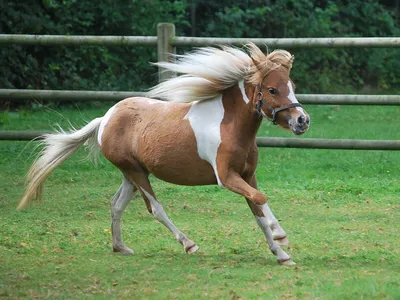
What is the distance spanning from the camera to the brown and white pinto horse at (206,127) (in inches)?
261

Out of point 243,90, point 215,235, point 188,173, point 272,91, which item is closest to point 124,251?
point 188,173

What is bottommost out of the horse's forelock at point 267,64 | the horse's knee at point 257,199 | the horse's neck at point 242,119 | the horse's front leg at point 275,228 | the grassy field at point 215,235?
the grassy field at point 215,235

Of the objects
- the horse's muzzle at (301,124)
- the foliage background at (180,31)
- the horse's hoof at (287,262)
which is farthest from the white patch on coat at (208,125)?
the foliage background at (180,31)

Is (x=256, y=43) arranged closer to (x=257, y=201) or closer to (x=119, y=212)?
(x=119, y=212)

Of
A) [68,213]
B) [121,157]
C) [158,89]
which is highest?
[158,89]

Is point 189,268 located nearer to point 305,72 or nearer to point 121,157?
point 121,157

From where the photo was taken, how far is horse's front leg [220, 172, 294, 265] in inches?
256

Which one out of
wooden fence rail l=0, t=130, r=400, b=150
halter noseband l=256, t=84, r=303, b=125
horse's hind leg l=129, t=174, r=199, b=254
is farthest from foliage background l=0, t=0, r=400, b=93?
halter noseband l=256, t=84, r=303, b=125

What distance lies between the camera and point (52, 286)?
232 inches

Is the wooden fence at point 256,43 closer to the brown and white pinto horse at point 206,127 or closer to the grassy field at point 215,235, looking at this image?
the grassy field at point 215,235

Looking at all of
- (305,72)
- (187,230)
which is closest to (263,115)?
(187,230)

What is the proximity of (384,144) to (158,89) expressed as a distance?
129 inches

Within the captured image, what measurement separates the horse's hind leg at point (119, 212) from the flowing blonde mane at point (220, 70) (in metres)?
0.82

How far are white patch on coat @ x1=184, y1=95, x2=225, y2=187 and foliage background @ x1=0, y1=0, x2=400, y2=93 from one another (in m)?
9.54
